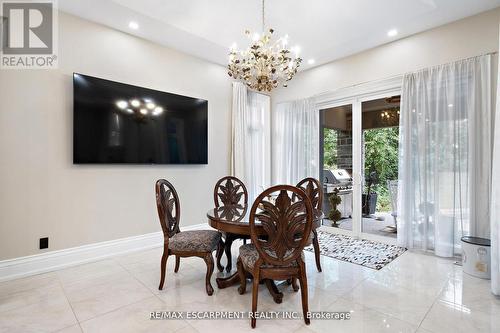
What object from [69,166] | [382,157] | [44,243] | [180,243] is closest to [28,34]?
[69,166]

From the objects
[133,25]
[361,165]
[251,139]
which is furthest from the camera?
[251,139]

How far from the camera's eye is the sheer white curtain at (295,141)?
465 cm

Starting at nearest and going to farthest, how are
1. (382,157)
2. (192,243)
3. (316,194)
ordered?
(192,243) < (316,194) < (382,157)

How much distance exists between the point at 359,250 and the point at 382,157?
59.6 inches

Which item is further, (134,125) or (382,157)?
(382,157)

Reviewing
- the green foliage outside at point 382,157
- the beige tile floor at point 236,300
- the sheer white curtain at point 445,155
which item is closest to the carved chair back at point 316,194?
the beige tile floor at point 236,300

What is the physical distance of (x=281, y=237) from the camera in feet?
6.08

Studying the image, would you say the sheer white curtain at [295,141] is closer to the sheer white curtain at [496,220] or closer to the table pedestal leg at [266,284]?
the sheer white curtain at [496,220]

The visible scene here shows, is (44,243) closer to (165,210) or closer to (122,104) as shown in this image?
(165,210)

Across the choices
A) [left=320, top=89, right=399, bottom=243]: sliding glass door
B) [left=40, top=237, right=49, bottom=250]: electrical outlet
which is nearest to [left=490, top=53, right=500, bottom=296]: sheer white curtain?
[left=320, top=89, right=399, bottom=243]: sliding glass door

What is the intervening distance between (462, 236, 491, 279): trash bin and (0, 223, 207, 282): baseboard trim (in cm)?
384

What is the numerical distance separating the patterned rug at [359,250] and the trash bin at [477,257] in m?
0.72

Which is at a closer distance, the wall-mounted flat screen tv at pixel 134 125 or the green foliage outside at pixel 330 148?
the wall-mounted flat screen tv at pixel 134 125

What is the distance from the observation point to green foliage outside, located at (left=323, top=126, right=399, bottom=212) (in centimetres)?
383
